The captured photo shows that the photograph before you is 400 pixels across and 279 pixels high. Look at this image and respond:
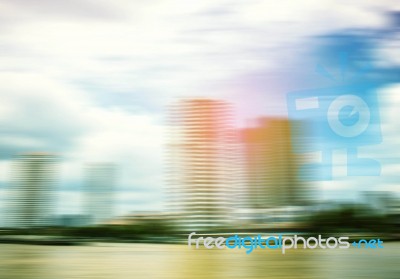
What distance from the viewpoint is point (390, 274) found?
147 inches

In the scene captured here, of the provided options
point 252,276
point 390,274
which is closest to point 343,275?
point 390,274

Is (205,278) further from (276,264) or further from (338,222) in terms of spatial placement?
(338,222)

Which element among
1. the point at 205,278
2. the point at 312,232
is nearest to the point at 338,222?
the point at 312,232

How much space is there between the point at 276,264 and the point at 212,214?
797 centimetres

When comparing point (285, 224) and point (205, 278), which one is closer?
point (205, 278)

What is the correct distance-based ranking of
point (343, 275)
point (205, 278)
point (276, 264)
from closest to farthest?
1. point (205, 278)
2. point (343, 275)
3. point (276, 264)

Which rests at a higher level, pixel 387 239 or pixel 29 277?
pixel 29 277

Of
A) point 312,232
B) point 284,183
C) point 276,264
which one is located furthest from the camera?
point 284,183

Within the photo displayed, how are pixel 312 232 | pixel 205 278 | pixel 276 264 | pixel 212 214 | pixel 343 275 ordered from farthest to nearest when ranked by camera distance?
pixel 212 214 → pixel 312 232 → pixel 276 264 → pixel 343 275 → pixel 205 278

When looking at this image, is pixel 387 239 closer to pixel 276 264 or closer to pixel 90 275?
pixel 276 264

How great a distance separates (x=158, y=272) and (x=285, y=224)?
4100mm

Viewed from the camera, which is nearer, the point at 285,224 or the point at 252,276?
the point at 252,276

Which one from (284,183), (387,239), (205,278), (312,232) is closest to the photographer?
(205,278)

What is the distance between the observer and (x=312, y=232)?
7582mm
